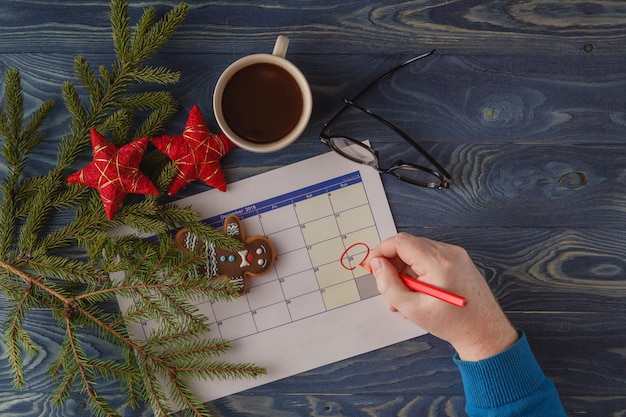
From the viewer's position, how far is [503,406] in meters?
0.91

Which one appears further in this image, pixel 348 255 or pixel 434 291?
pixel 348 255

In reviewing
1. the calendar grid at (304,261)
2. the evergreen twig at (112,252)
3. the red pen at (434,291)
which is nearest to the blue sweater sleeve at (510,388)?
the red pen at (434,291)

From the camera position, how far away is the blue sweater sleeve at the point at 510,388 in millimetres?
910

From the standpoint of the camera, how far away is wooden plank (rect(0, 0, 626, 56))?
3.37ft

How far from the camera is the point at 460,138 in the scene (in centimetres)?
105

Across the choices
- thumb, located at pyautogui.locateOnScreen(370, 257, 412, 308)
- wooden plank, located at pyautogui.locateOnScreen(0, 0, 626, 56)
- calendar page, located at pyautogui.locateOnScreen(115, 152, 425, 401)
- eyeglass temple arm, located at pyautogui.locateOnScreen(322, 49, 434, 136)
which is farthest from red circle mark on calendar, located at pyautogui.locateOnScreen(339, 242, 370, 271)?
wooden plank, located at pyautogui.locateOnScreen(0, 0, 626, 56)

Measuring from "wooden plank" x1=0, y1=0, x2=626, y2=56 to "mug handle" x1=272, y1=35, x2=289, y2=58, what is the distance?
0.09 meters

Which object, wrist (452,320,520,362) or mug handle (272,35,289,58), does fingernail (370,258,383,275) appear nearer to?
wrist (452,320,520,362)

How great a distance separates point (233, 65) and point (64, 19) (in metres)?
0.35

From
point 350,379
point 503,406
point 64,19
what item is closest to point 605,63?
point 503,406

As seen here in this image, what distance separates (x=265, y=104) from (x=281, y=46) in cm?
10

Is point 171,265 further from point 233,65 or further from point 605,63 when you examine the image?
point 605,63

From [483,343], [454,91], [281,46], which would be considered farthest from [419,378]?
[281,46]

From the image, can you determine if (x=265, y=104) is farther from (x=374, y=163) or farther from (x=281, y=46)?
(x=374, y=163)
